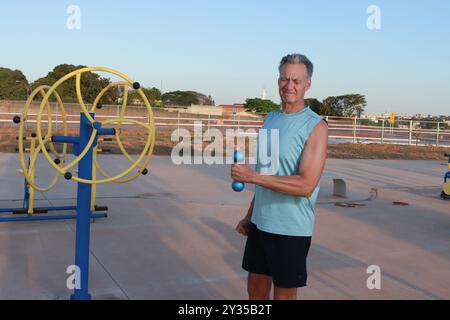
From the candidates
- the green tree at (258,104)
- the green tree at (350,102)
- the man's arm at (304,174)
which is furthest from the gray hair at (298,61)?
the green tree at (350,102)

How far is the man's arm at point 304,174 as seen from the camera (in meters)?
2.35

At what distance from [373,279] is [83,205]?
8.61 ft

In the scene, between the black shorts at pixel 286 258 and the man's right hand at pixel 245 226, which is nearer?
the black shorts at pixel 286 258

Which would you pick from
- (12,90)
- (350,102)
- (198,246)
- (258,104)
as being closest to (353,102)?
(350,102)

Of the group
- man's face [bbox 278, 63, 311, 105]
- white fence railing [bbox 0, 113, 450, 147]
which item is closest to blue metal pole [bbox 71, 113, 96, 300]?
man's face [bbox 278, 63, 311, 105]

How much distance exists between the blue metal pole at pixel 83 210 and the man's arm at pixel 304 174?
1.49 metres

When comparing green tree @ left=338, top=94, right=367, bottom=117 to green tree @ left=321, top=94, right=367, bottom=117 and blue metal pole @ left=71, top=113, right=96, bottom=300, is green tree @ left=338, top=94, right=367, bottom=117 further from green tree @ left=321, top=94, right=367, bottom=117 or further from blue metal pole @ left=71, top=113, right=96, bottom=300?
blue metal pole @ left=71, top=113, right=96, bottom=300

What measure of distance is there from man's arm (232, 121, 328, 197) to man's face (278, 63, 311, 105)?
0.20m

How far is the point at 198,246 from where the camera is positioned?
5.33 meters

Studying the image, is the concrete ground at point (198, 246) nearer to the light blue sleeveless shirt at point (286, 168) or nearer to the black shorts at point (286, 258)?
the black shorts at point (286, 258)

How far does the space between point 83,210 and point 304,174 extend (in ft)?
5.75

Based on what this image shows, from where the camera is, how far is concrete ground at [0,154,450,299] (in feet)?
13.4
